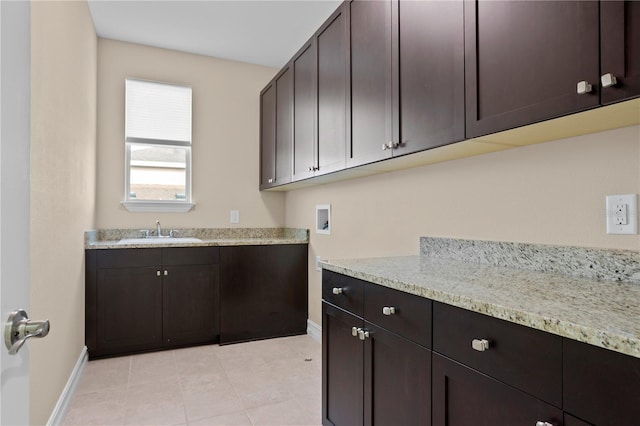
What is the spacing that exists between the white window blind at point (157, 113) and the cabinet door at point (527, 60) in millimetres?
2981

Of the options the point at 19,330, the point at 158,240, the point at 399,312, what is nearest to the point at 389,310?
the point at 399,312

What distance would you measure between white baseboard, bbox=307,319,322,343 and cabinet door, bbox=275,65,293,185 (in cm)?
133

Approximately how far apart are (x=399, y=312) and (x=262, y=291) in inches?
89.4

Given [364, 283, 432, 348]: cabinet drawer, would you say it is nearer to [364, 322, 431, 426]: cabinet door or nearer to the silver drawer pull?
[364, 322, 431, 426]: cabinet door

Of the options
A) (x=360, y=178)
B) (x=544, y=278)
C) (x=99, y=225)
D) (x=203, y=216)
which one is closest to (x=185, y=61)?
(x=203, y=216)

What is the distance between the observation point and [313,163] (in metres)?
2.67

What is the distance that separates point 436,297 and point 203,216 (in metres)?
3.04

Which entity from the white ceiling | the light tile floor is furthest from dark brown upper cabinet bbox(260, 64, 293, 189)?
the light tile floor

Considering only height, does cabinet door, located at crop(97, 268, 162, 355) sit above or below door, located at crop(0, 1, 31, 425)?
below

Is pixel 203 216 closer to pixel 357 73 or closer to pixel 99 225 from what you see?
pixel 99 225

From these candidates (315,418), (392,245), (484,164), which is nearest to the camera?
(484,164)

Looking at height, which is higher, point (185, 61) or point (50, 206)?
point (185, 61)

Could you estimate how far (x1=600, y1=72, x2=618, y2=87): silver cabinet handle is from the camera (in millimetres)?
956

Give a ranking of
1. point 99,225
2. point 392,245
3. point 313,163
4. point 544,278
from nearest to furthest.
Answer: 1. point 544,278
2. point 392,245
3. point 313,163
4. point 99,225
